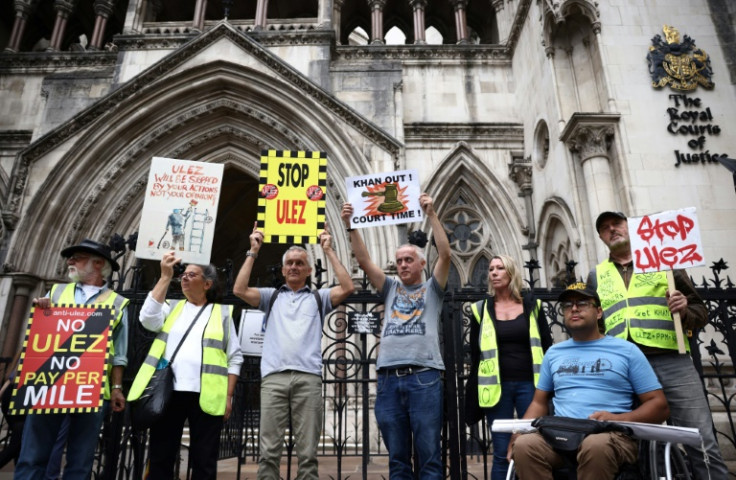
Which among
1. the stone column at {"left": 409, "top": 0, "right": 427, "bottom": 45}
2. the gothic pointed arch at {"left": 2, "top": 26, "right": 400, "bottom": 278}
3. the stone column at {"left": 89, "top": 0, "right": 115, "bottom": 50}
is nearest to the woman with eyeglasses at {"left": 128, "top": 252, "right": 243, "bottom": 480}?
the gothic pointed arch at {"left": 2, "top": 26, "right": 400, "bottom": 278}

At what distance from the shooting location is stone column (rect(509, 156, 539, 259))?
1133 cm

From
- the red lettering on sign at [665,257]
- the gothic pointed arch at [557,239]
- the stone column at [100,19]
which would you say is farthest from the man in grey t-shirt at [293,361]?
the stone column at [100,19]

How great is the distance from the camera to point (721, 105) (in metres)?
8.28

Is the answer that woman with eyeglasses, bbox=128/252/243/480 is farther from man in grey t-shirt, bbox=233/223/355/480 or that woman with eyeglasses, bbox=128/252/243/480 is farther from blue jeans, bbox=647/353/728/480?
blue jeans, bbox=647/353/728/480

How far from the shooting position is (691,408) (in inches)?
138

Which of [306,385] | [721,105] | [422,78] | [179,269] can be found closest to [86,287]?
[179,269]

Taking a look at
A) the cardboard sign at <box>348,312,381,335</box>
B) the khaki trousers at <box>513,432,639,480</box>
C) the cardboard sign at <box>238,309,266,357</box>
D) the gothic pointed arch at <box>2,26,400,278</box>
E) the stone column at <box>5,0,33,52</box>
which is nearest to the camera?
the khaki trousers at <box>513,432,639,480</box>

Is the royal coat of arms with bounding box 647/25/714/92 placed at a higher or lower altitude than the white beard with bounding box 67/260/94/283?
higher

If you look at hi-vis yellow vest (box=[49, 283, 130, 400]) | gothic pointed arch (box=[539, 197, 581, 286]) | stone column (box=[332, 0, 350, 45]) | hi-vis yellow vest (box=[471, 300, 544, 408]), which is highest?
stone column (box=[332, 0, 350, 45])

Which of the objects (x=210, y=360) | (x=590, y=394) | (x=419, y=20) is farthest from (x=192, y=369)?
→ (x=419, y=20)

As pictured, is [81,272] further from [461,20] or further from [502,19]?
[502,19]

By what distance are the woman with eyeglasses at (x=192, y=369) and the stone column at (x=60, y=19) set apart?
14.6 metres

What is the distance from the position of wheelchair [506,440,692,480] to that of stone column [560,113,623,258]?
219 inches

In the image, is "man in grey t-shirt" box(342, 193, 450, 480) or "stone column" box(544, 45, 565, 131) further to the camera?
"stone column" box(544, 45, 565, 131)
